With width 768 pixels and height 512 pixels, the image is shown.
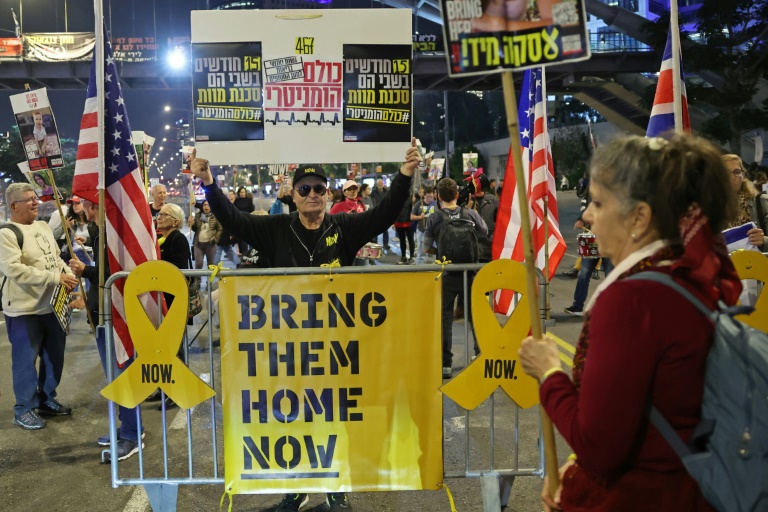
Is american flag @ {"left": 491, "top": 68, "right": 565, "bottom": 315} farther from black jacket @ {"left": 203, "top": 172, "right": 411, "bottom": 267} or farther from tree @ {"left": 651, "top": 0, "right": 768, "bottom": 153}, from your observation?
tree @ {"left": 651, "top": 0, "right": 768, "bottom": 153}

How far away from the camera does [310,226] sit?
4891 mm

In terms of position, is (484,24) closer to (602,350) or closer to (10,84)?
(602,350)

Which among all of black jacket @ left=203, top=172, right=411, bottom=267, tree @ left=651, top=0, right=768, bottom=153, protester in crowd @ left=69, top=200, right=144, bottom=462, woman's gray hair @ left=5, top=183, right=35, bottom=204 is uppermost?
tree @ left=651, top=0, right=768, bottom=153

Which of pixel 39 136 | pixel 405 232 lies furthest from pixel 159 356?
pixel 405 232

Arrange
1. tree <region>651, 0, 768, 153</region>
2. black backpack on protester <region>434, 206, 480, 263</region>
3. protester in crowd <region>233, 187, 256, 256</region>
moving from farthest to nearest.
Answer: tree <region>651, 0, 768, 153</region>, protester in crowd <region>233, 187, 256, 256</region>, black backpack on protester <region>434, 206, 480, 263</region>

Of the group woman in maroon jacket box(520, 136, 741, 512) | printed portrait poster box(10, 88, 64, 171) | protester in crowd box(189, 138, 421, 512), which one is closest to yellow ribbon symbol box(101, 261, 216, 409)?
protester in crowd box(189, 138, 421, 512)

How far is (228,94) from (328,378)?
1.87 m

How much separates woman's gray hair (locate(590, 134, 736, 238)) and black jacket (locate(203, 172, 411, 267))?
2639 millimetres

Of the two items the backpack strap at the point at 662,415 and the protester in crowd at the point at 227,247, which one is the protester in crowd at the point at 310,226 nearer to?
the backpack strap at the point at 662,415

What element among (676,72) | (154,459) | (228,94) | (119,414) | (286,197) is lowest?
(154,459)

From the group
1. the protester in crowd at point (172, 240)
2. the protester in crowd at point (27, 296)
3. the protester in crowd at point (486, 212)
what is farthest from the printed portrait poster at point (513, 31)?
the protester in crowd at point (486, 212)

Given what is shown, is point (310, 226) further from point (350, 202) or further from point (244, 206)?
point (244, 206)

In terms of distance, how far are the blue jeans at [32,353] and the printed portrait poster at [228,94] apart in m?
3.45

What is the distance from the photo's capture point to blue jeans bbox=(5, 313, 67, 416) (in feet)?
22.7
